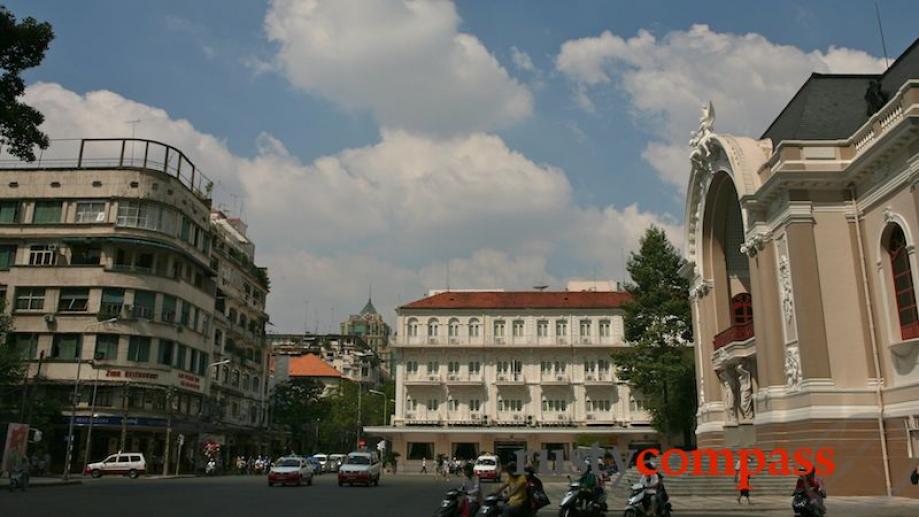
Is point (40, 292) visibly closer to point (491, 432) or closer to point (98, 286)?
point (98, 286)

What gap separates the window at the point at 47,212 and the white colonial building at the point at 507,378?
31.6 meters

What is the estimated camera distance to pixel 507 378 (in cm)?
7294

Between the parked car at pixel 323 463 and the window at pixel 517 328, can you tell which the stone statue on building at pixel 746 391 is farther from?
the window at pixel 517 328

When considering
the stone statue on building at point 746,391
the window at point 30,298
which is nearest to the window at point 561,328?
the stone statue on building at point 746,391

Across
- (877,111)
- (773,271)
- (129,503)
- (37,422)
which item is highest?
(877,111)

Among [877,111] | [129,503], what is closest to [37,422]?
[129,503]

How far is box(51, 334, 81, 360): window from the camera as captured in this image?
165 ft

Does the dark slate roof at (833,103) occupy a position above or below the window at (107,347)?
above

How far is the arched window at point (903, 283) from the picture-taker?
25.6 m

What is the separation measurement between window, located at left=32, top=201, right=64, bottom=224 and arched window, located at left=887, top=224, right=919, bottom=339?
50.3 meters

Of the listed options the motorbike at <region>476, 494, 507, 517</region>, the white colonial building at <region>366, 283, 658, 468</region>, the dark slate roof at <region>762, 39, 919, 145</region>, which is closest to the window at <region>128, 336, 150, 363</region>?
the white colonial building at <region>366, 283, 658, 468</region>

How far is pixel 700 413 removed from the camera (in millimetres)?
39688

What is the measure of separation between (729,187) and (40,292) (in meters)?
44.3

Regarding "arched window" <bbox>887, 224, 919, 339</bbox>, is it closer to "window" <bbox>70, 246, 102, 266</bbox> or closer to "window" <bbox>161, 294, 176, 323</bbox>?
"window" <bbox>161, 294, 176, 323</bbox>
